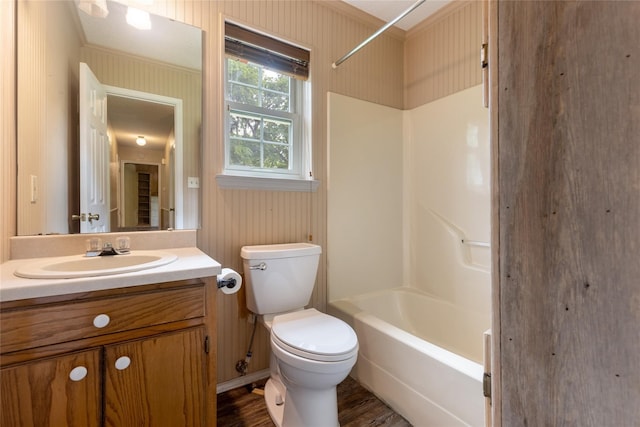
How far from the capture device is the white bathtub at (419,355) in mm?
1269

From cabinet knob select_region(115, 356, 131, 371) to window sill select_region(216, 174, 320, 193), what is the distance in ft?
3.14

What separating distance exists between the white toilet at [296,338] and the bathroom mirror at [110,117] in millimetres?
497

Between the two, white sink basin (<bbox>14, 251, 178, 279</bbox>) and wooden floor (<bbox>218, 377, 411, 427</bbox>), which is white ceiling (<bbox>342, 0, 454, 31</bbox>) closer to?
white sink basin (<bbox>14, 251, 178, 279</bbox>)

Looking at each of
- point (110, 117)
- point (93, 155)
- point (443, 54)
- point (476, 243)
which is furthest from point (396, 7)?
point (93, 155)

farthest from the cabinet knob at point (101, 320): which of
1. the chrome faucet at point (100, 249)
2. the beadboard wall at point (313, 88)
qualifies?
the beadboard wall at point (313, 88)

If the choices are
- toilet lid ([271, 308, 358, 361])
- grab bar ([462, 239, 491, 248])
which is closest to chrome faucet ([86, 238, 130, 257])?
toilet lid ([271, 308, 358, 361])

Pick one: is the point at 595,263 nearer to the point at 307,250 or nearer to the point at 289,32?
the point at 307,250

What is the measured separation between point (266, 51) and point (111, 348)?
174 cm

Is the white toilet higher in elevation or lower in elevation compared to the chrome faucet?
lower

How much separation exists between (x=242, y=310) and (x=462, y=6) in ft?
8.28

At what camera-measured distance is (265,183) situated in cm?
178

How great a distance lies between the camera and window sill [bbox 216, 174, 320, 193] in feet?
5.45

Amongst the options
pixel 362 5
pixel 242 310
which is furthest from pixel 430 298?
pixel 362 5

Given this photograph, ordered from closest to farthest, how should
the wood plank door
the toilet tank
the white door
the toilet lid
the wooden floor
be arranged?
the wood plank door → the toilet lid → the white door → the wooden floor → the toilet tank
